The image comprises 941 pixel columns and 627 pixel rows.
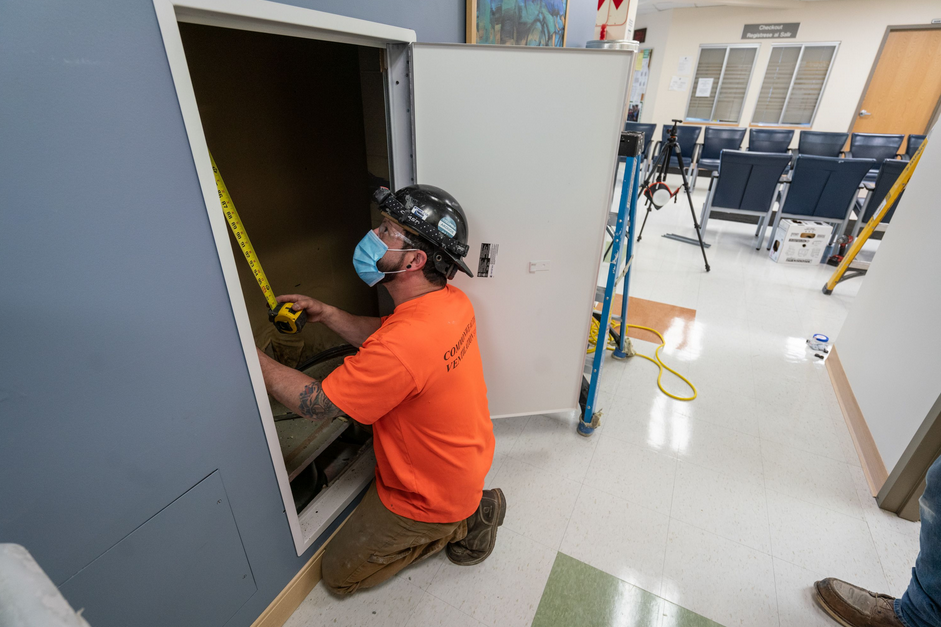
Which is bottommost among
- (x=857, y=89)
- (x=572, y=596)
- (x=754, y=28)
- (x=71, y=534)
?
(x=572, y=596)

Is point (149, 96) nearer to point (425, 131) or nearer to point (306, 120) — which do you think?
point (425, 131)

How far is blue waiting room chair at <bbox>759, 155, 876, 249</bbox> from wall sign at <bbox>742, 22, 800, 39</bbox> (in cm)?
501

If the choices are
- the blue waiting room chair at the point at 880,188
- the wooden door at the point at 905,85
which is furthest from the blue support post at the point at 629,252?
the wooden door at the point at 905,85

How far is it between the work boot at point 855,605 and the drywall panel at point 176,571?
6.08 feet

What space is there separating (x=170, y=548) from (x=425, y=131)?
1.32 metres

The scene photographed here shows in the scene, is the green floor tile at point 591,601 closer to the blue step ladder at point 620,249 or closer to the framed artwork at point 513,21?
the blue step ladder at point 620,249

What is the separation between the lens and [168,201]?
79cm

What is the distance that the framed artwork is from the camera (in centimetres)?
151

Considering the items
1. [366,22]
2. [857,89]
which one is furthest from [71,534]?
[857,89]

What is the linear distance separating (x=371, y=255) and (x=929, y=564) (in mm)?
1644

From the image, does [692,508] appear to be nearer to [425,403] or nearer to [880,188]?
[425,403]

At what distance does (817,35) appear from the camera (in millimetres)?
7105

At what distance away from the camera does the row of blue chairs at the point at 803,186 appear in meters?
4.03

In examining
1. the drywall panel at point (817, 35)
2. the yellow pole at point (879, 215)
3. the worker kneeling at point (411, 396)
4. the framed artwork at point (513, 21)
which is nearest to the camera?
the worker kneeling at point (411, 396)
